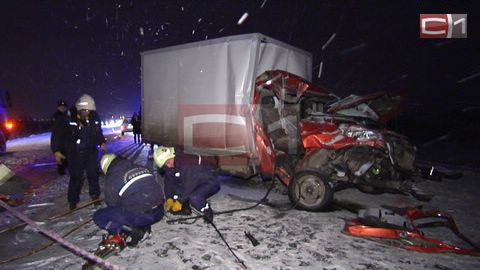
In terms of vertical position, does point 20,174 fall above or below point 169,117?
below

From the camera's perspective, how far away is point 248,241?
387 cm

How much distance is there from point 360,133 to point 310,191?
4.05 ft

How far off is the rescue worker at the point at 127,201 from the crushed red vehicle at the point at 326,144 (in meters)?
2.53

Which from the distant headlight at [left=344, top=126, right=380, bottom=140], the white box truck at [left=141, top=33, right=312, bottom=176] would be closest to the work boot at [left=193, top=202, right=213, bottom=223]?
the white box truck at [left=141, top=33, right=312, bottom=176]

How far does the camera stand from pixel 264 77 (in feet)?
19.2

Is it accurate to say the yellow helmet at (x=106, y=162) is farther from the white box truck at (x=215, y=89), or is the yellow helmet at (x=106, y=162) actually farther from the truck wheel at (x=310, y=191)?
the truck wheel at (x=310, y=191)

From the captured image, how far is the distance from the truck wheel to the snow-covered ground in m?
0.16

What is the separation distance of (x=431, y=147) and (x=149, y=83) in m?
13.6

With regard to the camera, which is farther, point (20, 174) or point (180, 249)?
point (20, 174)

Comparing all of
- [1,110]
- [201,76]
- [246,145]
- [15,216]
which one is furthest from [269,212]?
[1,110]

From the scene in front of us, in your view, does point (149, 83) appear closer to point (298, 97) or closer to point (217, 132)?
point (217, 132)

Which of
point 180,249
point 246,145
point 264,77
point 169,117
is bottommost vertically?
point 180,249

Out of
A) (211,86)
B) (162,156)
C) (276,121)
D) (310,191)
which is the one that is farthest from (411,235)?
(211,86)

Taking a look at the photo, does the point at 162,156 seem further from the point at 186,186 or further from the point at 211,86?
the point at 211,86
